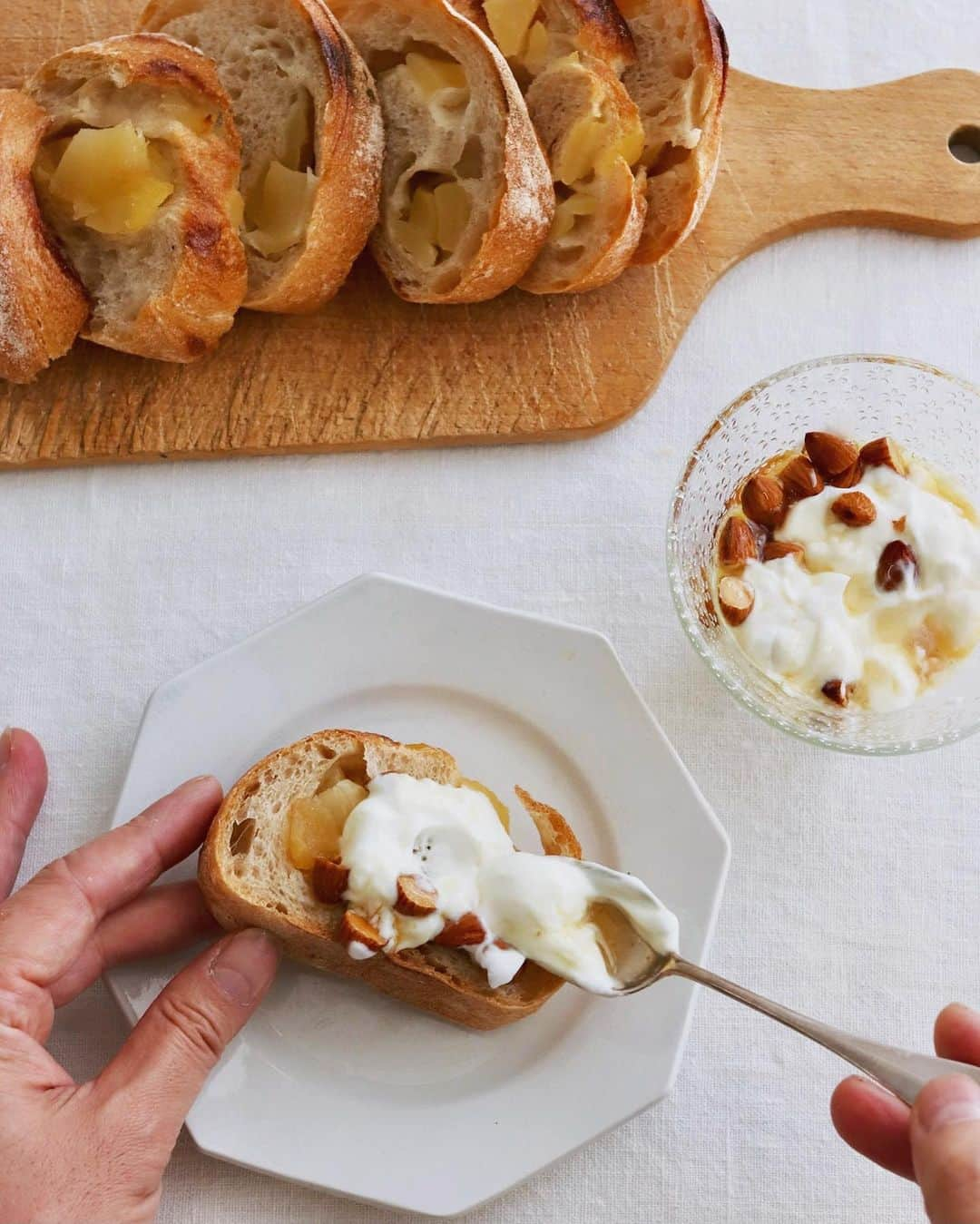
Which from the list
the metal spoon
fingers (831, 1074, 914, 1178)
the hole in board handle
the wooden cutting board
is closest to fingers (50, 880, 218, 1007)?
the metal spoon

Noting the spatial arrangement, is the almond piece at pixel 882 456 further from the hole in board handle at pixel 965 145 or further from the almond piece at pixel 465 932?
the almond piece at pixel 465 932

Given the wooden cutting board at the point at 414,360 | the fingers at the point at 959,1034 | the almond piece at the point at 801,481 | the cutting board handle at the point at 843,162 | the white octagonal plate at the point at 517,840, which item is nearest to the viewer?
the fingers at the point at 959,1034

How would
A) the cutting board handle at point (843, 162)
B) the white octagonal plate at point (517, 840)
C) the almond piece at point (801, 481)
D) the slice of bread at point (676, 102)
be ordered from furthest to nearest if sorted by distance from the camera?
the cutting board handle at point (843, 162)
the slice of bread at point (676, 102)
the almond piece at point (801, 481)
the white octagonal plate at point (517, 840)

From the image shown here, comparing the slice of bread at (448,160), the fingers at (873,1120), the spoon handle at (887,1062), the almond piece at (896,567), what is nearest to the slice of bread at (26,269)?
the slice of bread at (448,160)

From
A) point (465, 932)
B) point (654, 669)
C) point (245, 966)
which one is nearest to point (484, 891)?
point (465, 932)

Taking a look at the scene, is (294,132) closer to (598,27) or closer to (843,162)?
(598,27)

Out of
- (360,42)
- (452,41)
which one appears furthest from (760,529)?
(360,42)
